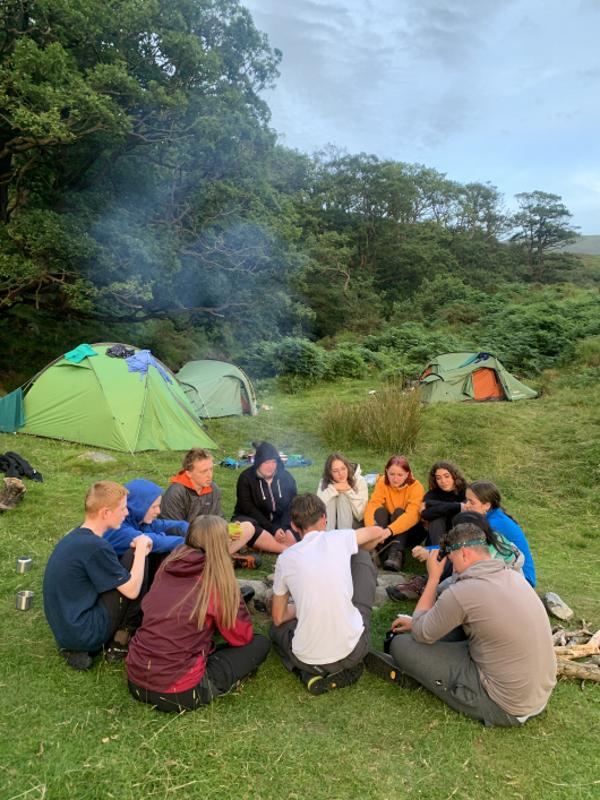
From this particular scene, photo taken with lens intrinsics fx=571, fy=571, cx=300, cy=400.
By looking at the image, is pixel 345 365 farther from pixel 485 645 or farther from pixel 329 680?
pixel 485 645

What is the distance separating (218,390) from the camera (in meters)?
11.2

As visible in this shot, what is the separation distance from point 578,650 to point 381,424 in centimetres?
531

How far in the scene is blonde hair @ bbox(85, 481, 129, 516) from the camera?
2.90m

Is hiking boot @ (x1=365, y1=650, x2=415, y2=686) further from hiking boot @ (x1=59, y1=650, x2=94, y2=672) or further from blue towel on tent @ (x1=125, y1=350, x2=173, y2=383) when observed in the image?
blue towel on tent @ (x1=125, y1=350, x2=173, y2=383)

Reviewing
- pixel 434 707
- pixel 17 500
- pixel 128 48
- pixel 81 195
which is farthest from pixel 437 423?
pixel 128 48

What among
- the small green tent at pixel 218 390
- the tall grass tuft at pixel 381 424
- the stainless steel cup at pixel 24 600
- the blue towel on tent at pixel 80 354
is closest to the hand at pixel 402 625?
the stainless steel cup at pixel 24 600

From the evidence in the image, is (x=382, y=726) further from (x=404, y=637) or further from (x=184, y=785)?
(x=184, y=785)

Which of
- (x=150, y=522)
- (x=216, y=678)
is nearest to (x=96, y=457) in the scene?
(x=150, y=522)

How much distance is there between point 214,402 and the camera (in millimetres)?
11125

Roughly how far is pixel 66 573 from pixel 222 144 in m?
11.5

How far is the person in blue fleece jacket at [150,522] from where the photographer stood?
11.8 ft

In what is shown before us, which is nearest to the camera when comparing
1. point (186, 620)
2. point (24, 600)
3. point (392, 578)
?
point (186, 620)

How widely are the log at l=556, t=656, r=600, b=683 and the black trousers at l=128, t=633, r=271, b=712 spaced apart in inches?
62.5

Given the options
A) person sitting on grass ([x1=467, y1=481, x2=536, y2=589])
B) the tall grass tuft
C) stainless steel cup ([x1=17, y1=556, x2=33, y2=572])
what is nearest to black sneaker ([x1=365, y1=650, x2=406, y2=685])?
person sitting on grass ([x1=467, y1=481, x2=536, y2=589])
